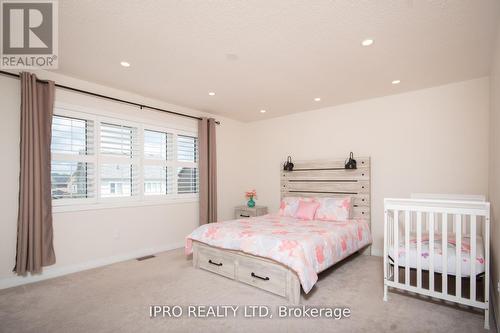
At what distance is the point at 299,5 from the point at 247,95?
2.08m

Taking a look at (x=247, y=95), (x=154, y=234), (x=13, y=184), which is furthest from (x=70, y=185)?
(x=247, y=95)

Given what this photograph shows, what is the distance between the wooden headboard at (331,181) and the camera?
4145 millimetres

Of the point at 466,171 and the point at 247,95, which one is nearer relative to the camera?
the point at 466,171

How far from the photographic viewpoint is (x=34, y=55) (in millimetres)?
2680

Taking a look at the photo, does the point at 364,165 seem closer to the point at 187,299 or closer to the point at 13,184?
the point at 187,299

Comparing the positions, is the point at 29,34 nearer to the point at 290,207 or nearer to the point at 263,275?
the point at 263,275

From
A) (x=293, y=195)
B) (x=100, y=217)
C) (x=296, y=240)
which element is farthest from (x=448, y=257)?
(x=100, y=217)

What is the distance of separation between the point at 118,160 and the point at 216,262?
6.64 ft

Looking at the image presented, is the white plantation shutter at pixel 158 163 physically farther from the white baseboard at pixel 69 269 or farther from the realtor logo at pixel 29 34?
the realtor logo at pixel 29 34

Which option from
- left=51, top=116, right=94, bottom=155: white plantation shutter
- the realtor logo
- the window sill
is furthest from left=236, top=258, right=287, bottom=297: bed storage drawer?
the realtor logo

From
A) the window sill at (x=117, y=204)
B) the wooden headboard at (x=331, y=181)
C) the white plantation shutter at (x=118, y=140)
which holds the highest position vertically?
the white plantation shutter at (x=118, y=140)

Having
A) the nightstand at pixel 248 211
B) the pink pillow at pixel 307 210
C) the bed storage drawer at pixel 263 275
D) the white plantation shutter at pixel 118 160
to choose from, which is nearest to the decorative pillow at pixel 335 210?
the pink pillow at pixel 307 210

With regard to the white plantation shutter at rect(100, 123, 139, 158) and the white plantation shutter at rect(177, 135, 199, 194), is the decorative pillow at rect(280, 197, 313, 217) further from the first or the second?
the white plantation shutter at rect(100, 123, 139, 158)

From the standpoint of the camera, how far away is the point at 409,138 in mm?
3801
